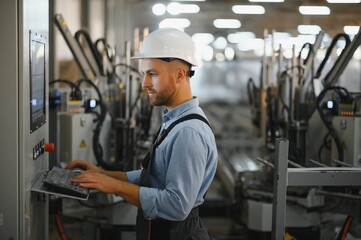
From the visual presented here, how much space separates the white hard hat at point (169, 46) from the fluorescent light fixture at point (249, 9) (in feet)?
31.0

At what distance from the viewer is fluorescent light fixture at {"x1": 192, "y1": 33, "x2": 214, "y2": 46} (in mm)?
19170

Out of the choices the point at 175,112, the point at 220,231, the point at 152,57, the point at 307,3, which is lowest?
the point at 220,231

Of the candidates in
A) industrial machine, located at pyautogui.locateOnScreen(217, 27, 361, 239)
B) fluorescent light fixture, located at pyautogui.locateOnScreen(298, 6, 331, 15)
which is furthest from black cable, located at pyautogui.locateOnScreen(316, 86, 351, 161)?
fluorescent light fixture, located at pyautogui.locateOnScreen(298, 6, 331, 15)

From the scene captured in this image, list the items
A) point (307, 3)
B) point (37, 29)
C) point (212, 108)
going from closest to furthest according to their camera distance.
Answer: point (37, 29) < point (307, 3) < point (212, 108)

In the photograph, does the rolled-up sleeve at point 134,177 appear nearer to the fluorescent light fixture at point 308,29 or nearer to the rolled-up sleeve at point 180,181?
the rolled-up sleeve at point 180,181

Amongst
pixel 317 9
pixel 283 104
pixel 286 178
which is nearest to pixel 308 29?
pixel 317 9

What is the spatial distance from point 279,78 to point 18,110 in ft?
14.7

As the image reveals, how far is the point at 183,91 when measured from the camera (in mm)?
2889

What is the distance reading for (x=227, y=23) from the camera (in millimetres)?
16281

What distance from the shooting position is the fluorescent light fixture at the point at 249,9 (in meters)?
12.2

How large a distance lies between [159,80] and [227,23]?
13756mm

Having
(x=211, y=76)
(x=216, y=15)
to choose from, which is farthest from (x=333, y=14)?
(x=211, y=76)

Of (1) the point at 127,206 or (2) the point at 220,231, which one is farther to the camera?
(2) the point at 220,231

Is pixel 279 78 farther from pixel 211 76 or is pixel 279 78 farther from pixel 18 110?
pixel 211 76
